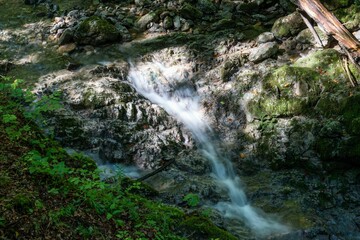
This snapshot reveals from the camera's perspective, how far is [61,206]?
13.1 feet

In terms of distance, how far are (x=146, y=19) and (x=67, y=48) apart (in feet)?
9.59

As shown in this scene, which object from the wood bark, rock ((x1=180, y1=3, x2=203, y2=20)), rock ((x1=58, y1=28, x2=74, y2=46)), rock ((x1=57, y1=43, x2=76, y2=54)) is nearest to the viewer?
the wood bark

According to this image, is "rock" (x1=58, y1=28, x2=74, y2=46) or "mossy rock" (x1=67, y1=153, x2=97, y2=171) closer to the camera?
"mossy rock" (x1=67, y1=153, x2=97, y2=171)

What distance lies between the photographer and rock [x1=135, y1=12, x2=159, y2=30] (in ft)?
39.0

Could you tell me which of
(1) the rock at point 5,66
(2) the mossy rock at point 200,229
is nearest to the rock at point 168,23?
(1) the rock at point 5,66

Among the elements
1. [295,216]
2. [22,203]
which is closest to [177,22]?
[295,216]

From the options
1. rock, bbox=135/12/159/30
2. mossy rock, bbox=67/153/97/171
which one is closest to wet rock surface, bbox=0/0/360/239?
rock, bbox=135/12/159/30

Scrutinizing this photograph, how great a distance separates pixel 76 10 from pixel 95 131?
7.15 m

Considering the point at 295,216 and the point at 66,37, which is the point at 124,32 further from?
the point at 295,216

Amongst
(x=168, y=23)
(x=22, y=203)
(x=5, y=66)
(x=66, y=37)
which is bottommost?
(x=22, y=203)

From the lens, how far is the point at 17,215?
3.42 metres

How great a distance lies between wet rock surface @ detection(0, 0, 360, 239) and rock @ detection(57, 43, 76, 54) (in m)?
0.03

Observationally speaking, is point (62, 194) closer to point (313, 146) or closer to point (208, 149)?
point (208, 149)

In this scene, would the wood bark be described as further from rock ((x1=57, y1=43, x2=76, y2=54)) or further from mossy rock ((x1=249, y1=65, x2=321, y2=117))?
rock ((x1=57, y1=43, x2=76, y2=54))
